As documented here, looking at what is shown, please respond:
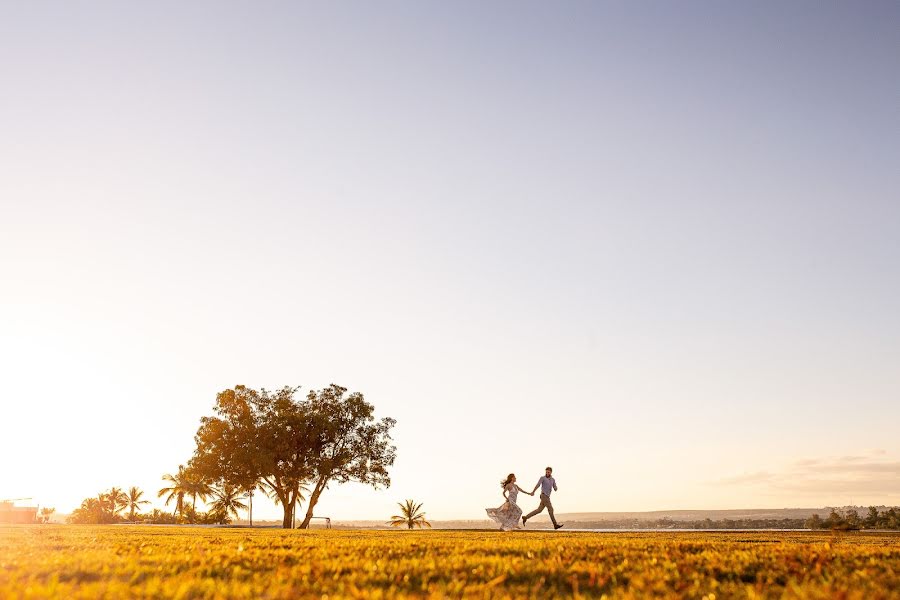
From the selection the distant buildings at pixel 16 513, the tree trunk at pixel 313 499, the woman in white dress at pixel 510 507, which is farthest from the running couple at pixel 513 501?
the distant buildings at pixel 16 513

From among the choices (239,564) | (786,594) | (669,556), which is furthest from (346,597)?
(669,556)

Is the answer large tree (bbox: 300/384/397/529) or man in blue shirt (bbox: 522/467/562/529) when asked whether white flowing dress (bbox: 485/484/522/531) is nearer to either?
man in blue shirt (bbox: 522/467/562/529)

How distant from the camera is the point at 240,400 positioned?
55.8m

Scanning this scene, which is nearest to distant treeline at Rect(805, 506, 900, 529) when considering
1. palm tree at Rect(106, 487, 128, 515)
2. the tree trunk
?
the tree trunk

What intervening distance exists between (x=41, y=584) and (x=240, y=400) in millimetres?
52247

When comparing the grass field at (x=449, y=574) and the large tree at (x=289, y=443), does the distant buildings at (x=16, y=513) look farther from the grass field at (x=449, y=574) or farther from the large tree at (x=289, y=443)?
the grass field at (x=449, y=574)

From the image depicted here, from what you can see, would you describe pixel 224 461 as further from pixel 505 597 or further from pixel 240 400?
pixel 505 597

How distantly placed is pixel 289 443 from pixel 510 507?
29487 mm

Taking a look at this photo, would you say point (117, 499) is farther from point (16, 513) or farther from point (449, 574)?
point (449, 574)

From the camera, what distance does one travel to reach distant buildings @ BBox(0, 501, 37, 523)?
2635 inches

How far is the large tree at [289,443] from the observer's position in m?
52.4

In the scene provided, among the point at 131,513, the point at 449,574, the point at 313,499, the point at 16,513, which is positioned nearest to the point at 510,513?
the point at 449,574

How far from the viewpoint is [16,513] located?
67.4 meters

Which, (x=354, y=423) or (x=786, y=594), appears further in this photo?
(x=354, y=423)
